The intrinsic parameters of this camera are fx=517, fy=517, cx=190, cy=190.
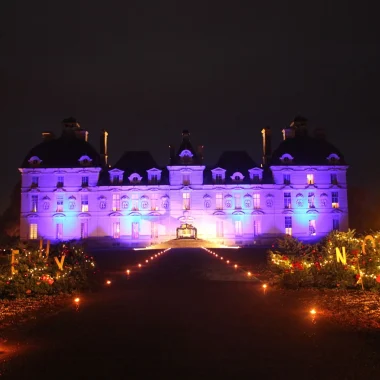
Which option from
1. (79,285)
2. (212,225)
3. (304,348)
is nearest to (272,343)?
(304,348)

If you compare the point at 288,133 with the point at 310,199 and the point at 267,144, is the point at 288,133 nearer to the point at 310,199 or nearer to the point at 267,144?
the point at 267,144

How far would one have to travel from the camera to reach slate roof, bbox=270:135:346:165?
214ft

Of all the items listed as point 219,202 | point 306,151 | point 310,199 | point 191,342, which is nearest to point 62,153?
point 219,202

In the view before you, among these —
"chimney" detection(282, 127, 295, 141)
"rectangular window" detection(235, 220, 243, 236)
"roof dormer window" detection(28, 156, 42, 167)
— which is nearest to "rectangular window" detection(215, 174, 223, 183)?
"rectangular window" detection(235, 220, 243, 236)

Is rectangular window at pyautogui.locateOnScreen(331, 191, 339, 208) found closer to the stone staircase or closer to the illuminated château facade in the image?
the illuminated château facade

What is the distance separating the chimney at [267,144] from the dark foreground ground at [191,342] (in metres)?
54.5

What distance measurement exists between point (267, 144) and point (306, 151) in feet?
18.8

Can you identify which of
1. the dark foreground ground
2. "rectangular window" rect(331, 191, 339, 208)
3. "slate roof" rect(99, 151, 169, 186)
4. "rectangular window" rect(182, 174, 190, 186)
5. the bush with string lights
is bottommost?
the dark foreground ground

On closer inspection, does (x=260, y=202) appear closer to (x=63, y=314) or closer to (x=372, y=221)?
(x=372, y=221)

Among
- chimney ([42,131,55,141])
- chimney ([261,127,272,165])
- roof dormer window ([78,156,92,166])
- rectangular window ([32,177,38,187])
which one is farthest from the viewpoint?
chimney ([261,127,272,165])

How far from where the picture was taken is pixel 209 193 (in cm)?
6397

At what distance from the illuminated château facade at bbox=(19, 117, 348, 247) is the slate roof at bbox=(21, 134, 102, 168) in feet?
0.59

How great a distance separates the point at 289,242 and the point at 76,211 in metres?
44.5

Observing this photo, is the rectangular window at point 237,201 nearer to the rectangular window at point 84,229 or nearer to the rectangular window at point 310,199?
the rectangular window at point 310,199
